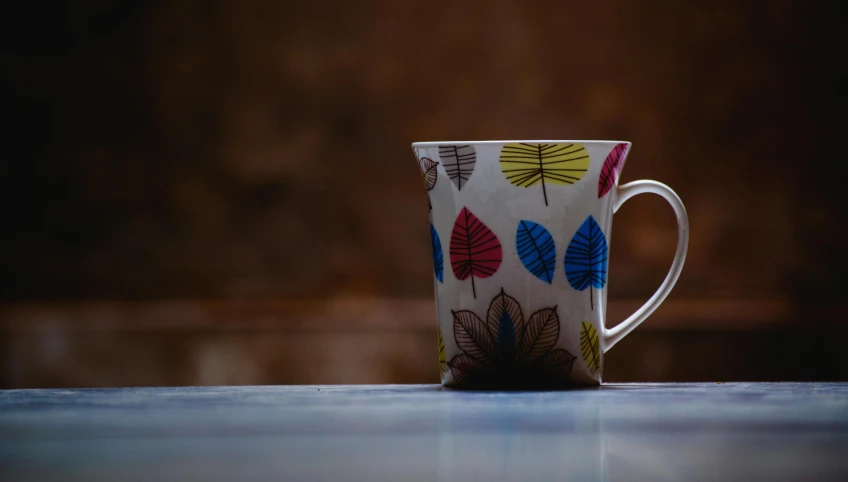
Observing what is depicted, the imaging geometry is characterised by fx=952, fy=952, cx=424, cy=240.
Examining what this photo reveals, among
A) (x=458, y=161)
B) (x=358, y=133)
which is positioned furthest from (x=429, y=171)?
(x=358, y=133)

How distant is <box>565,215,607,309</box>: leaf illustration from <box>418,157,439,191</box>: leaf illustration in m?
0.06

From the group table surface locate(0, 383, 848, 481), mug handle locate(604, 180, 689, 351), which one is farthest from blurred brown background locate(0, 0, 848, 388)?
table surface locate(0, 383, 848, 481)

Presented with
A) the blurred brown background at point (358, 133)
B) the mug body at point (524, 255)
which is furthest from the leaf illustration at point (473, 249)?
the blurred brown background at point (358, 133)

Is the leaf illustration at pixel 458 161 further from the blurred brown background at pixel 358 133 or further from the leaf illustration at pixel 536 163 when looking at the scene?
the blurred brown background at pixel 358 133

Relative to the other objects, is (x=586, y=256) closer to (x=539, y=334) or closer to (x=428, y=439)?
(x=539, y=334)

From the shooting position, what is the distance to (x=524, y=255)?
13.4 inches

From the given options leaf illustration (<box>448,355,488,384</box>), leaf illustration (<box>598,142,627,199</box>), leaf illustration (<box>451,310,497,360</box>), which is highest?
leaf illustration (<box>598,142,627,199</box>)

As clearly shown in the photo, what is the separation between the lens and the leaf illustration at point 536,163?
0.34 metres

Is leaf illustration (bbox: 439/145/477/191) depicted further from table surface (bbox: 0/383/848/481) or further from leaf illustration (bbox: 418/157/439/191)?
table surface (bbox: 0/383/848/481)

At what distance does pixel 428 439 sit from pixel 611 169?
0.66 ft

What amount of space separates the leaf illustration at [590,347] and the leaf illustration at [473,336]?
3 centimetres

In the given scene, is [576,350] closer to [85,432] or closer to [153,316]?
[85,432]

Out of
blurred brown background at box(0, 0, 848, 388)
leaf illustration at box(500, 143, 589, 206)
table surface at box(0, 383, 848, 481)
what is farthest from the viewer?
blurred brown background at box(0, 0, 848, 388)

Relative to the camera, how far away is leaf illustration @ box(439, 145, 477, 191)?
0.35 metres
